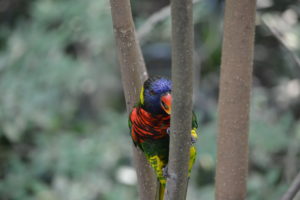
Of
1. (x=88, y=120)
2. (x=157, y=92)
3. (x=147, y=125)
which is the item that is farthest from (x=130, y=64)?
(x=88, y=120)

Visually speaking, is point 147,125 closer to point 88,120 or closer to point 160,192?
point 160,192

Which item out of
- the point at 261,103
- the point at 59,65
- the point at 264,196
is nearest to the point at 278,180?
the point at 264,196

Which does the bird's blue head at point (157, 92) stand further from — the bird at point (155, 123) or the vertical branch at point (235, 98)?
the vertical branch at point (235, 98)

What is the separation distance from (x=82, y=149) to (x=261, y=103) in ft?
3.41

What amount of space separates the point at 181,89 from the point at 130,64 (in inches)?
14.0

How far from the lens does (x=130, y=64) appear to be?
1.18 m

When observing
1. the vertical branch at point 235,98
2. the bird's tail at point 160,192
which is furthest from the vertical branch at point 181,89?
the bird's tail at point 160,192

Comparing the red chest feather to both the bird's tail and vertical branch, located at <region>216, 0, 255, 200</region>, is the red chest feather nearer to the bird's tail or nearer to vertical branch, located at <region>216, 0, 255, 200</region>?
the bird's tail

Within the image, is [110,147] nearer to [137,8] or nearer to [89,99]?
[89,99]

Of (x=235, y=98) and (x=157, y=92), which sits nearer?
(x=235, y=98)

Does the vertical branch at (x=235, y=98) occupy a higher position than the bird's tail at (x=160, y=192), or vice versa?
the vertical branch at (x=235, y=98)

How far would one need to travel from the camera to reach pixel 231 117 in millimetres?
1162

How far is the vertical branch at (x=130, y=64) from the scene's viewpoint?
1.13 metres

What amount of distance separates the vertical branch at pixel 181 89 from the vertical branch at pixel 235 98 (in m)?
0.21
